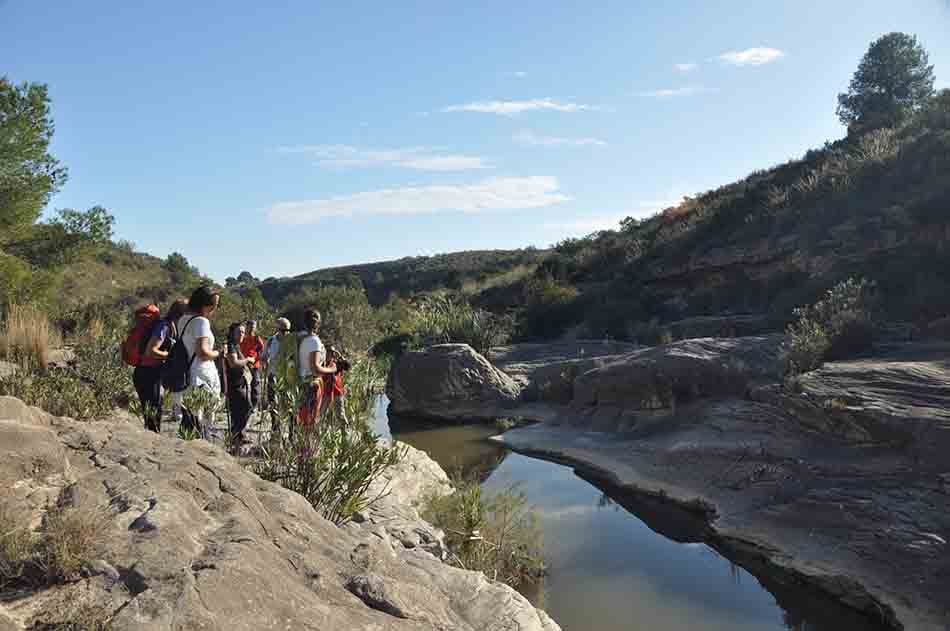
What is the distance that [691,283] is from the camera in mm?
20859

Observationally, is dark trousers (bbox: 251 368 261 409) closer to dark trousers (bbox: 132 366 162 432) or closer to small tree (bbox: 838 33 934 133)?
dark trousers (bbox: 132 366 162 432)

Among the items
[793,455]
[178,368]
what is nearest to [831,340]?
[793,455]

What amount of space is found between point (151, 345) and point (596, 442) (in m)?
6.66

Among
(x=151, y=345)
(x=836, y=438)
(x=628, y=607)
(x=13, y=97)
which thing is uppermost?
(x=13, y=97)

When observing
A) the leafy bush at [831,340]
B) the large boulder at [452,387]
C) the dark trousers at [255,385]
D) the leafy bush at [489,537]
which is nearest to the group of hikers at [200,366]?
the leafy bush at [489,537]

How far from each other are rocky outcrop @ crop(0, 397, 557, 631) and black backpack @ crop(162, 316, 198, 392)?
1.60 m

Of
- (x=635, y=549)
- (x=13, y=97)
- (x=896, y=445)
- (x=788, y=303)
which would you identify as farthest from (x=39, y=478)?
(x=788, y=303)

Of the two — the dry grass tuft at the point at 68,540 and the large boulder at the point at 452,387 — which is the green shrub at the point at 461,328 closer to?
the large boulder at the point at 452,387

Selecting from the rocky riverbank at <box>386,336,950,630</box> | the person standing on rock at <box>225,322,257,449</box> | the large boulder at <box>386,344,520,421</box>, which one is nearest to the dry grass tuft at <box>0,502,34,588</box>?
the person standing on rock at <box>225,322,257,449</box>

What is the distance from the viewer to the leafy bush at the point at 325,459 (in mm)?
4910

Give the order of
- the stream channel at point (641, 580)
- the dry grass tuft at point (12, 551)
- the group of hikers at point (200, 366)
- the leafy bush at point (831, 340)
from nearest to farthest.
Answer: the dry grass tuft at point (12, 551) < the stream channel at point (641, 580) < the group of hikers at point (200, 366) < the leafy bush at point (831, 340)

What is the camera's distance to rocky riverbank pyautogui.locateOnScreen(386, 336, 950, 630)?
5.78 metres

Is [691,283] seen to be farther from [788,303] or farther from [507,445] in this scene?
[507,445]

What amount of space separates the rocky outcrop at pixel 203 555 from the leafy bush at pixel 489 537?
4.75ft
